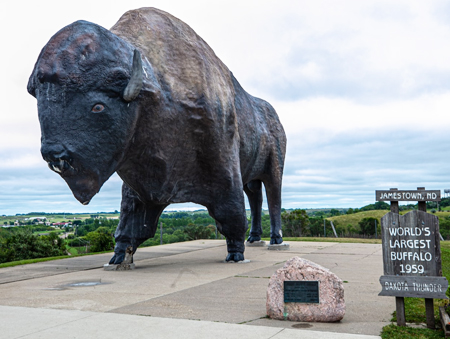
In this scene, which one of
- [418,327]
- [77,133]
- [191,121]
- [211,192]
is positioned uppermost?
[191,121]

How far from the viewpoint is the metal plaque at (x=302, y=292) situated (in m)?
5.09

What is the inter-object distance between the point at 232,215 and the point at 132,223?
2087 mm

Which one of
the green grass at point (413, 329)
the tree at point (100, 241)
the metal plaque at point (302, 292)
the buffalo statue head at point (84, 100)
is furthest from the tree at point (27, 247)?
the green grass at point (413, 329)

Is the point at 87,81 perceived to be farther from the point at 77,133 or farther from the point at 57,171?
the point at 57,171

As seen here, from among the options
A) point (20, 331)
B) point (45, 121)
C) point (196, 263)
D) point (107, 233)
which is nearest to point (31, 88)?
point (45, 121)

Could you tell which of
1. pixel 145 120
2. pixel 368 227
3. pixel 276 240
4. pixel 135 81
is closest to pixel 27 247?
pixel 145 120

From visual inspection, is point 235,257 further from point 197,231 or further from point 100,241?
point 197,231

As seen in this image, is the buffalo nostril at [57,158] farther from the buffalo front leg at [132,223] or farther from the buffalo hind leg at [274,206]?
the buffalo hind leg at [274,206]

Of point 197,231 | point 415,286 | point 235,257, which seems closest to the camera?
point 415,286

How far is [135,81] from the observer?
7.08m

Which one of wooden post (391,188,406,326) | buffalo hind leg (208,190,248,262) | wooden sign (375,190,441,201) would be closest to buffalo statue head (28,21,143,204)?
buffalo hind leg (208,190,248,262)

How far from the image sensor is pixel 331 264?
10.2 metres

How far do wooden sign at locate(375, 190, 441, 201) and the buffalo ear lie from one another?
3810mm

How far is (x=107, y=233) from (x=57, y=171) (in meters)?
8.46
